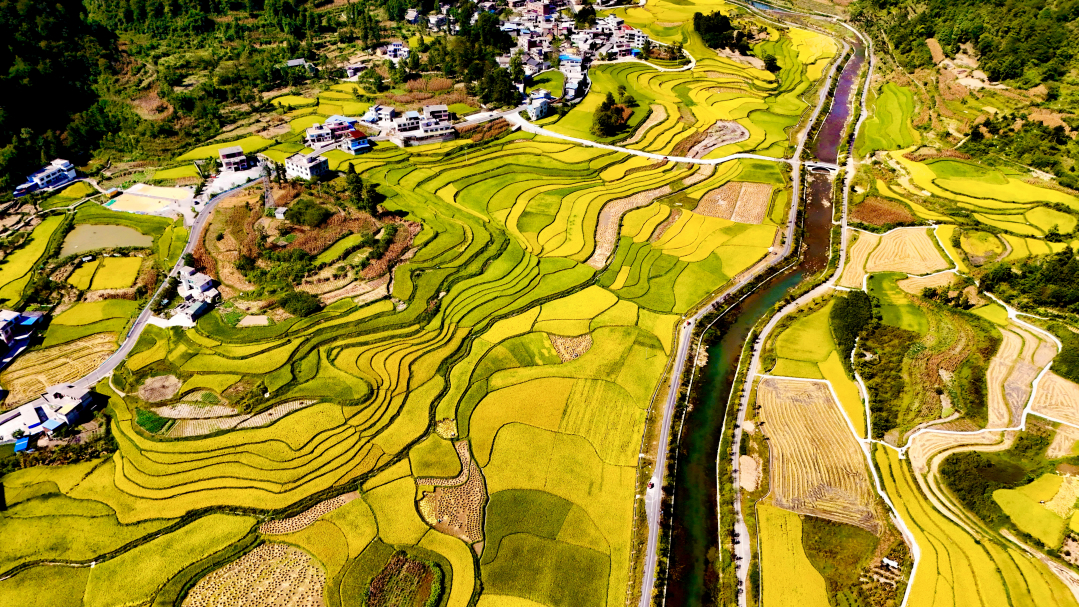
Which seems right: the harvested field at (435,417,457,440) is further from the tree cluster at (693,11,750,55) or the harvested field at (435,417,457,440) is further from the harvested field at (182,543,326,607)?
the tree cluster at (693,11,750,55)

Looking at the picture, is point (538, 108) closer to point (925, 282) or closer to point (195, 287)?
point (195, 287)

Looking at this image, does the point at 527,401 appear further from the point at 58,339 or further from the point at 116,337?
the point at 58,339

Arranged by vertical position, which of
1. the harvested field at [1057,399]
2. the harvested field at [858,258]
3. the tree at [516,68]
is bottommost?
the harvested field at [1057,399]

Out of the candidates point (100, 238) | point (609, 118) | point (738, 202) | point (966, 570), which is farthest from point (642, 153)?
point (100, 238)

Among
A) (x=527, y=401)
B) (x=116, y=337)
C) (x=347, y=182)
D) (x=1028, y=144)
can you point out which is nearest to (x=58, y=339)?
(x=116, y=337)

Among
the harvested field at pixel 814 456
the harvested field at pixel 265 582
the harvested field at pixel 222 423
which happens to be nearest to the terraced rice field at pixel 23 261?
the harvested field at pixel 222 423

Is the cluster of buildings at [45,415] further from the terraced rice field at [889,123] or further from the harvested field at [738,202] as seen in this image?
the terraced rice field at [889,123]

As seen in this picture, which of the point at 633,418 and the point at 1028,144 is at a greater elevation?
the point at 1028,144
